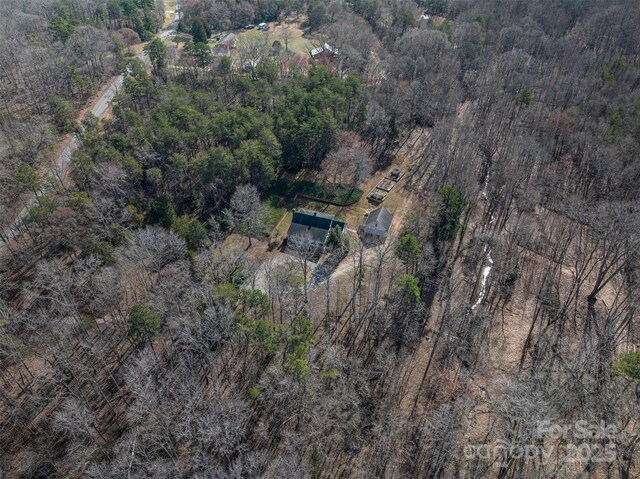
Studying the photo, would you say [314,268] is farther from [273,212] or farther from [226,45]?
[226,45]

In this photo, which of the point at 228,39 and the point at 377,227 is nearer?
the point at 377,227

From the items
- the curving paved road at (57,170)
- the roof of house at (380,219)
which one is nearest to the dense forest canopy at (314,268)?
the curving paved road at (57,170)

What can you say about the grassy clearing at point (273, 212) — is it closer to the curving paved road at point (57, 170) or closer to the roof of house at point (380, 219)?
the roof of house at point (380, 219)

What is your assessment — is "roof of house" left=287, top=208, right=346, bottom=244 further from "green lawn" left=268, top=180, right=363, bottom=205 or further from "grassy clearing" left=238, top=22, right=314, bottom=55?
"grassy clearing" left=238, top=22, right=314, bottom=55

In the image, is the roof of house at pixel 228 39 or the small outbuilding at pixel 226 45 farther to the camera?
the roof of house at pixel 228 39

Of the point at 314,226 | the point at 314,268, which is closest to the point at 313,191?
the point at 314,226

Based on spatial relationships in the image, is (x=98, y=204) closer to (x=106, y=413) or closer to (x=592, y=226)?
(x=106, y=413)
